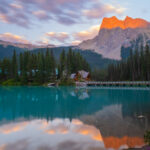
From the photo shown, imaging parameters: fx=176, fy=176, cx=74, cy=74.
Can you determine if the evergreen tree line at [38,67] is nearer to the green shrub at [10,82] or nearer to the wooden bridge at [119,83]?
the green shrub at [10,82]

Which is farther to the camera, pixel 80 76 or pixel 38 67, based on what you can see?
pixel 80 76

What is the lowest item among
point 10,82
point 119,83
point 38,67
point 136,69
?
point 119,83

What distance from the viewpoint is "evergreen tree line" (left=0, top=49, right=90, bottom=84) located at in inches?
3374

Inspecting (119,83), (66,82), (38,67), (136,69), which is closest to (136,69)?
(136,69)

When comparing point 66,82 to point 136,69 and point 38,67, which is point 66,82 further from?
point 136,69

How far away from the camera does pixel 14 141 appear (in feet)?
38.7

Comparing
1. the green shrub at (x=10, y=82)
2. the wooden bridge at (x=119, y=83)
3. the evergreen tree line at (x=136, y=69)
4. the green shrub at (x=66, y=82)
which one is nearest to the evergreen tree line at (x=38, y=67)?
the green shrub at (x=10, y=82)

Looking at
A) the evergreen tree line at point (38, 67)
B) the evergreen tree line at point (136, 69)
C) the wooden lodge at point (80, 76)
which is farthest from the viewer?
the wooden lodge at point (80, 76)

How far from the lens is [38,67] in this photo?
281 feet

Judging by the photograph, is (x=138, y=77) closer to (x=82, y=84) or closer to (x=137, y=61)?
(x=137, y=61)

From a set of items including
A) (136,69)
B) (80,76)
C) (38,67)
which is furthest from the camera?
(80,76)

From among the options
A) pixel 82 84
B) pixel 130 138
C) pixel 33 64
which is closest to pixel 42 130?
pixel 130 138

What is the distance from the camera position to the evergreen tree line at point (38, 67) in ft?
281

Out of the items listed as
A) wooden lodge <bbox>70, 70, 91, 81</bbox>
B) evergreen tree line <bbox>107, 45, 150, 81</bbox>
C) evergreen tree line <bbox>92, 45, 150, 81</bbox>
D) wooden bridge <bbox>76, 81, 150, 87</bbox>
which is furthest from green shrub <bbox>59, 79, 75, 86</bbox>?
evergreen tree line <bbox>107, 45, 150, 81</bbox>
